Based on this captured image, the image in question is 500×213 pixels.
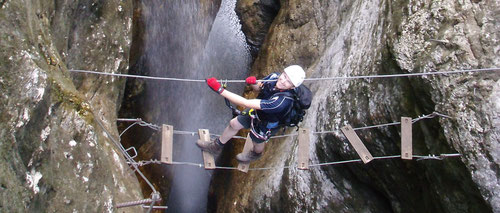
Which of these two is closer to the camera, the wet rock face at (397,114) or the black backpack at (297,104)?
the wet rock face at (397,114)

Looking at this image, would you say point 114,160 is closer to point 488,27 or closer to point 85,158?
point 85,158

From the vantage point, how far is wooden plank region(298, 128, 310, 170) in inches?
254

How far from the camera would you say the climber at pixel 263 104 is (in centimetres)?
514

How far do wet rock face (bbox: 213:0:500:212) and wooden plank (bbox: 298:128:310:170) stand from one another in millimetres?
553

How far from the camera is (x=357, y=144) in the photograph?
→ 619 centimetres

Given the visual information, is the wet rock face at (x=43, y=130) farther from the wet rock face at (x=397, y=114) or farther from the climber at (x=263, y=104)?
the wet rock face at (x=397, y=114)

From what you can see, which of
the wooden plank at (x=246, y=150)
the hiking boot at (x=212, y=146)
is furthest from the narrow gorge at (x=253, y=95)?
the wooden plank at (x=246, y=150)

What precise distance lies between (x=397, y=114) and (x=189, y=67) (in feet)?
18.0

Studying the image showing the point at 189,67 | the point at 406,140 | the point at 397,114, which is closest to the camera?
the point at 406,140

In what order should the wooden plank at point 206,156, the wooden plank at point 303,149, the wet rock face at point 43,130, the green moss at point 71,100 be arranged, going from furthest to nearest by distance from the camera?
the wooden plank at point 206,156 → the wooden plank at point 303,149 → the green moss at point 71,100 → the wet rock face at point 43,130

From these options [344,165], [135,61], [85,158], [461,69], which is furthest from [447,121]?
[135,61]

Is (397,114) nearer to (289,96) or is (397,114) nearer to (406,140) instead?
(406,140)

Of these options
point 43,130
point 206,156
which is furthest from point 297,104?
point 43,130

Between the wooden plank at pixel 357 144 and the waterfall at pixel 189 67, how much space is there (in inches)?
176
